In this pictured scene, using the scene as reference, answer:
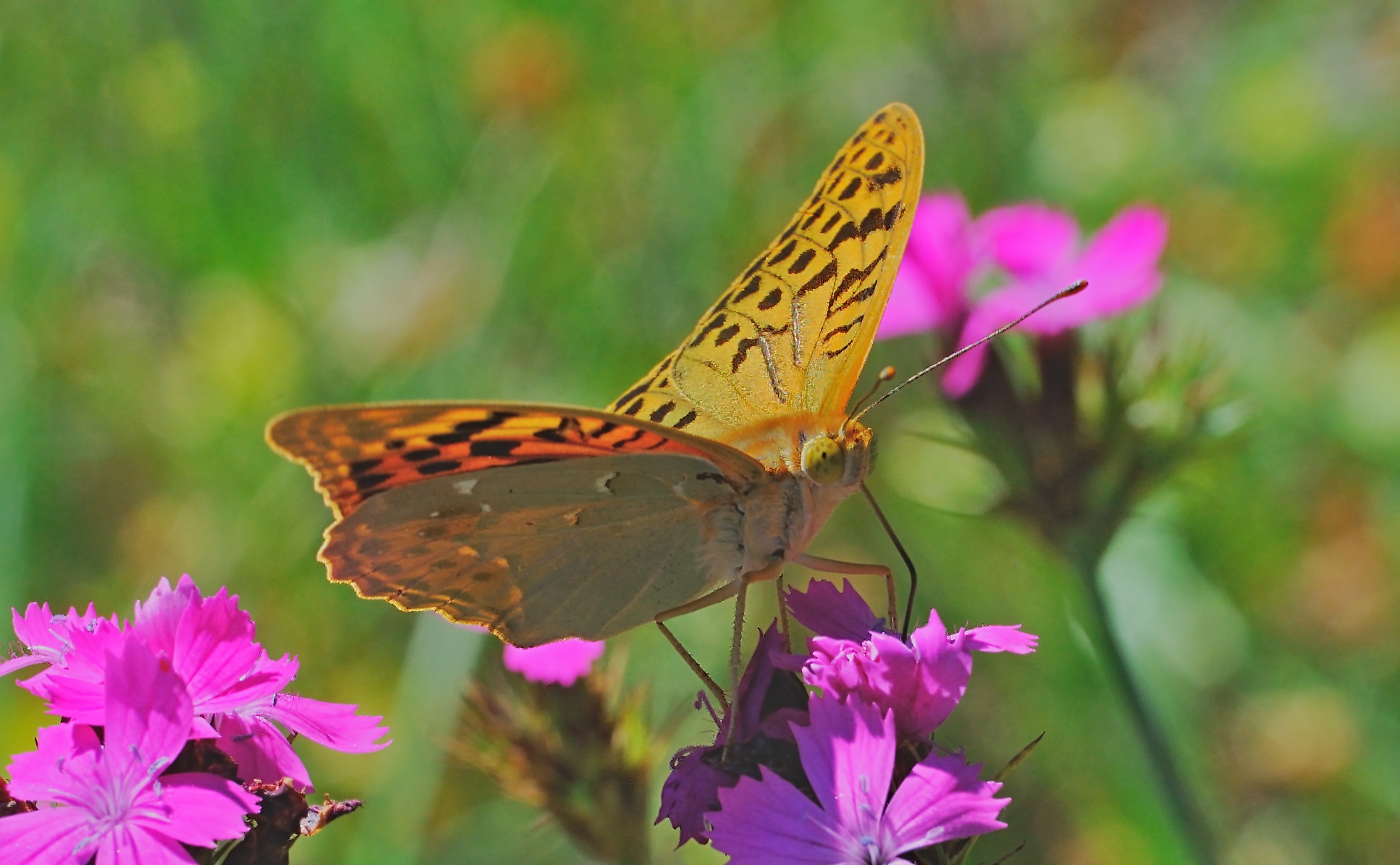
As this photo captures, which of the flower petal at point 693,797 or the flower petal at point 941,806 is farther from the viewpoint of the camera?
the flower petal at point 693,797

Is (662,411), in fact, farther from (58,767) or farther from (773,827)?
(58,767)

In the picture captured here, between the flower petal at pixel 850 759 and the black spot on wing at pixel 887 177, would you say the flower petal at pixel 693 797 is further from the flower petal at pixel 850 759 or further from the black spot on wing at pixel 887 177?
the black spot on wing at pixel 887 177

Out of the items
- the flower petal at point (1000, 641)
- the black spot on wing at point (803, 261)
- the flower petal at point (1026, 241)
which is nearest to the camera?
the flower petal at point (1000, 641)

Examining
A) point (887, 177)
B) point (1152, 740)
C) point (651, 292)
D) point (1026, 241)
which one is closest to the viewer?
point (887, 177)

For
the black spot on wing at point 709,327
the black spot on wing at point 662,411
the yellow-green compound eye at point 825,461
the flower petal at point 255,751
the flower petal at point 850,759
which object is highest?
the black spot on wing at point 709,327

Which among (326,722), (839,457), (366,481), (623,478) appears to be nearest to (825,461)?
(839,457)

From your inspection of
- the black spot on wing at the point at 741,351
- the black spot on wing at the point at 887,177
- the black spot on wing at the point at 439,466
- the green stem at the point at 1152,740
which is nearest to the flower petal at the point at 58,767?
the black spot on wing at the point at 439,466

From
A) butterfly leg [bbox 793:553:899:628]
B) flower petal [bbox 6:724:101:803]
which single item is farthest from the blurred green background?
flower petal [bbox 6:724:101:803]

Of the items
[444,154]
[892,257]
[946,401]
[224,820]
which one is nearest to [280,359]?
[444,154]
